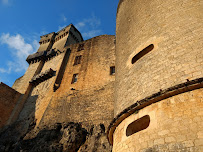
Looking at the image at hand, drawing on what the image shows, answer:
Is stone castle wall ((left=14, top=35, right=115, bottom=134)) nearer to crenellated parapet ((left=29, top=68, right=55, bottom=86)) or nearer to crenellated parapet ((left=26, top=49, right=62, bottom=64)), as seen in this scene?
crenellated parapet ((left=29, top=68, right=55, bottom=86))

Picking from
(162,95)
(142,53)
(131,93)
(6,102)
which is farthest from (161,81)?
(6,102)

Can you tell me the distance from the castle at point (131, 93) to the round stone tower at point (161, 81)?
0.02m

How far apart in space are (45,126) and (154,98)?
8043 mm

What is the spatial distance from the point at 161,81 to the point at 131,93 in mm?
1098

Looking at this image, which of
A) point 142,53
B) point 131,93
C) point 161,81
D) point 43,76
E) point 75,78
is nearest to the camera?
point 161,81

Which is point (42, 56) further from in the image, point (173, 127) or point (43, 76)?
point (173, 127)

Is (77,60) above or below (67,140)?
above

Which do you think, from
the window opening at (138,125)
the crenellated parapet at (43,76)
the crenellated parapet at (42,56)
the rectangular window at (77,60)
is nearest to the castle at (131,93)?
the window opening at (138,125)

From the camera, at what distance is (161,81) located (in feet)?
15.2

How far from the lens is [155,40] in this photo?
566cm

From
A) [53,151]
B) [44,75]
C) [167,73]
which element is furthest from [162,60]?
[44,75]

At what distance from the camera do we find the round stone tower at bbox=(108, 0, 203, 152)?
360 cm

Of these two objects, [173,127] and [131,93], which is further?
[131,93]

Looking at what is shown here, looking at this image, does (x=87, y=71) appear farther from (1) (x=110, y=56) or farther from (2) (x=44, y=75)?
(2) (x=44, y=75)
